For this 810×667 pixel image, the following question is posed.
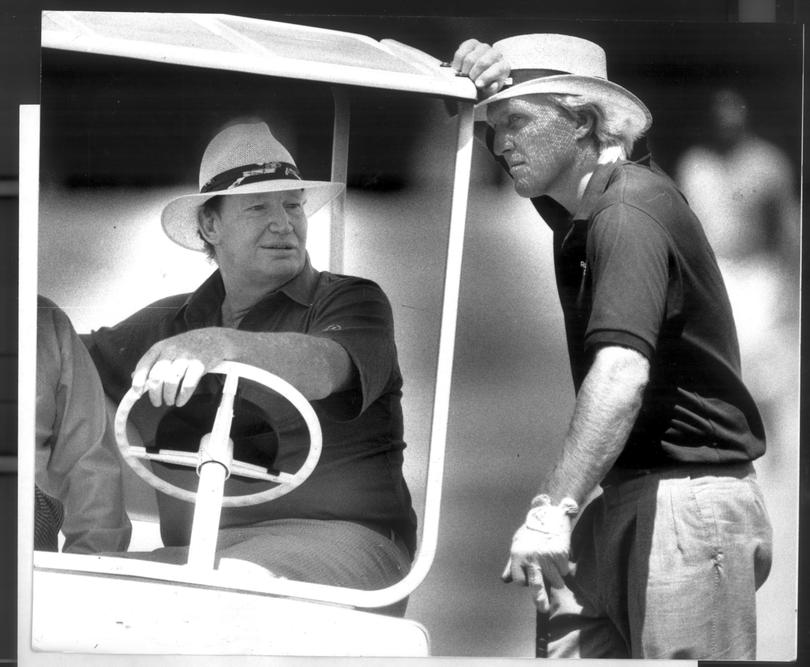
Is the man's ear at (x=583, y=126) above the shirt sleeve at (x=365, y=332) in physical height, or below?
above

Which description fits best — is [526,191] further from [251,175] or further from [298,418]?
[298,418]

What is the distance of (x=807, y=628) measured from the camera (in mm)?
3717

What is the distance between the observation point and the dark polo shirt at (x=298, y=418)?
11.0 ft

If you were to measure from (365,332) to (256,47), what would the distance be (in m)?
0.92

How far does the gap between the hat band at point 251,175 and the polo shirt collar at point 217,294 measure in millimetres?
264

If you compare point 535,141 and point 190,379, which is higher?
point 535,141

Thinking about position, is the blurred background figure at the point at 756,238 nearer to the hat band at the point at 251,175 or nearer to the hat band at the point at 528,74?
the hat band at the point at 528,74

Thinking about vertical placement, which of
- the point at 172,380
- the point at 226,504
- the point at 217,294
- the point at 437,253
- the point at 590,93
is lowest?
the point at 226,504

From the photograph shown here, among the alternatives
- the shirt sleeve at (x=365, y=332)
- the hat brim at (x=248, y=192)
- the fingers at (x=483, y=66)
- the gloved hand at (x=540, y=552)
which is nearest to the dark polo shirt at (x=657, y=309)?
the gloved hand at (x=540, y=552)

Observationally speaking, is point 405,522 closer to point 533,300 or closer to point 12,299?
point 533,300

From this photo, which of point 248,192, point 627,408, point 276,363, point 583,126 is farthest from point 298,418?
point 583,126

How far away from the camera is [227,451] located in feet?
10.9

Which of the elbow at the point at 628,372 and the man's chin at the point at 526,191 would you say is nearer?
the elbow at the point at 628,372

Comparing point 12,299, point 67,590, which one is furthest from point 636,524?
point 12,299
